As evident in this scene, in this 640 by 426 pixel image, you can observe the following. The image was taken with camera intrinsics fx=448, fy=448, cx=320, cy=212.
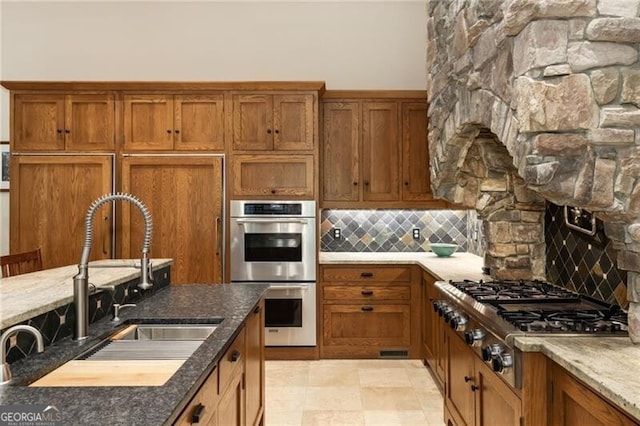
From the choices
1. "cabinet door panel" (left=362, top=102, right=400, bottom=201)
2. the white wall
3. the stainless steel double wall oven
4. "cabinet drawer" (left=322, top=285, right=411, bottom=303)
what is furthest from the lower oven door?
the white wall

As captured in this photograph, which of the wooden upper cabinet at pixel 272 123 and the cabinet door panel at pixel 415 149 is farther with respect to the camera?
→ the cabinet door panel at pixel 415 149

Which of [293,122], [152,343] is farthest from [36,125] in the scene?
[152,343]

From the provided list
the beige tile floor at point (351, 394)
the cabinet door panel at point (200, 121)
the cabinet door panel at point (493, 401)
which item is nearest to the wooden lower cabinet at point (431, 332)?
the beige tile floor at point (351, 394)

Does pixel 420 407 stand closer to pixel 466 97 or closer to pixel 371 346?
pixel 371 346

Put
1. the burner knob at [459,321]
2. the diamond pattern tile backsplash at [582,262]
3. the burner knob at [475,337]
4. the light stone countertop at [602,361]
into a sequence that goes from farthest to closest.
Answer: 1. the burner knob at [459,321]
2. the diamond pattern tile backsplash at [582,262]
3. the burner knob at [475,337]
4. the light stone countertop at [602,361]

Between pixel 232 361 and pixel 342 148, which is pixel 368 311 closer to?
pixel 342 148

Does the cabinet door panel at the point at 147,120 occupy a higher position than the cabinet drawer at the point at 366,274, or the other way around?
the cabinet door panel at the point at 147,120

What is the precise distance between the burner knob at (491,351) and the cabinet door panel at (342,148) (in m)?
2.63

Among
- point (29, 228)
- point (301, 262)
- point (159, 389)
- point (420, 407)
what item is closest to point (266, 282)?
point (301, 262)

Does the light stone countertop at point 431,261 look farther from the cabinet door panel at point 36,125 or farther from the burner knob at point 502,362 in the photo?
the cabinet door panel at point 36,125

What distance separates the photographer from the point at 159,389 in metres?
1.22

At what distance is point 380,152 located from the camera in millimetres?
4480

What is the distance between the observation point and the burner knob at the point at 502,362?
1.80 metres

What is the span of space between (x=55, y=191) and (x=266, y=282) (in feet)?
6.96
